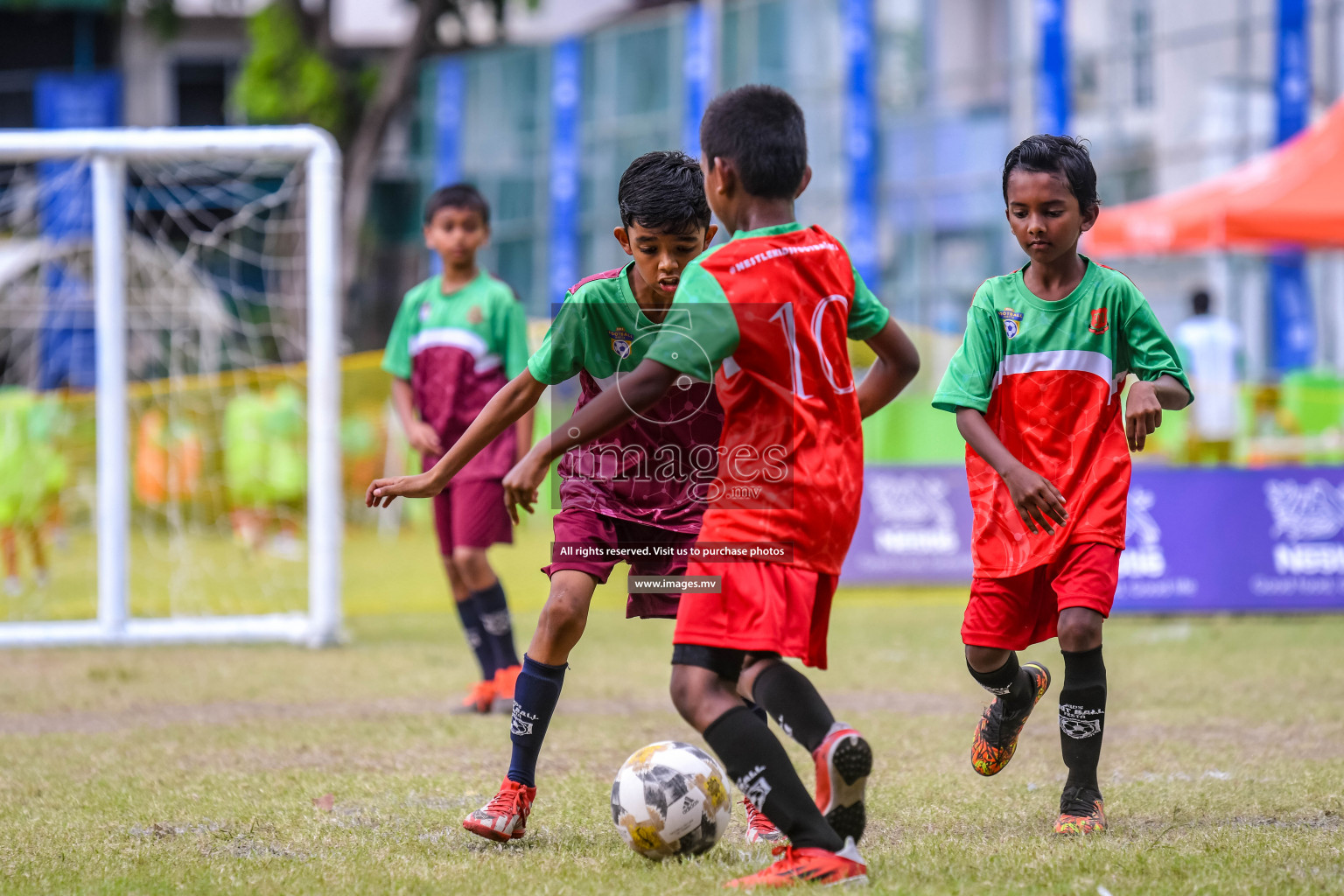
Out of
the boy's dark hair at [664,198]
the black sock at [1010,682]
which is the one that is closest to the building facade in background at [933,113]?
the black sock at [1010,682]

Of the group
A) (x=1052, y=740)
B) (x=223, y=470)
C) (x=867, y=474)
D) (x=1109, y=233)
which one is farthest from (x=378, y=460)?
(x=1052, y=740)

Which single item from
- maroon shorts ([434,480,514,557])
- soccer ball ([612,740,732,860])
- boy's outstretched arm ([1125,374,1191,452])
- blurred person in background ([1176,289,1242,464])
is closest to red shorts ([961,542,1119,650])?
boy's outstretched arm ([1125,374,1191,452])

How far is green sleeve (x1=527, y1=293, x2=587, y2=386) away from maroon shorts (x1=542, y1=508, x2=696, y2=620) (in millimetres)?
433

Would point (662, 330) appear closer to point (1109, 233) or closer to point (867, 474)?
point (867, 474)

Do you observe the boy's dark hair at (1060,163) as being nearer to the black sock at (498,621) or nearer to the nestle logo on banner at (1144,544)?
the black sock at (498,621)

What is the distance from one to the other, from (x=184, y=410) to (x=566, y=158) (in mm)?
14237

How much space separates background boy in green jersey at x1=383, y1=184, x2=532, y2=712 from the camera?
6266 millimetres

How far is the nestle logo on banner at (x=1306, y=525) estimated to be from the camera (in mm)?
9398

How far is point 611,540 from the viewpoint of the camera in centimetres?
406

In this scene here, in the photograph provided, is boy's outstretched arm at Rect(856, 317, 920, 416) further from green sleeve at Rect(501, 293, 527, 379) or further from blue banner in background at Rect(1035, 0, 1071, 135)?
blue banner in background at Rect(1035, 0, 1071, 135)

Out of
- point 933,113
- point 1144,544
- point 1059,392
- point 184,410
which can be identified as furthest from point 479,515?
point 933,113

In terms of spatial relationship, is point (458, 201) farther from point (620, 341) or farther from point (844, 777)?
point (844, 777)

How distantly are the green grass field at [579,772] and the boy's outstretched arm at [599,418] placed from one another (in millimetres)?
928

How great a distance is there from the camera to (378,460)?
Result: 14.7 metres
